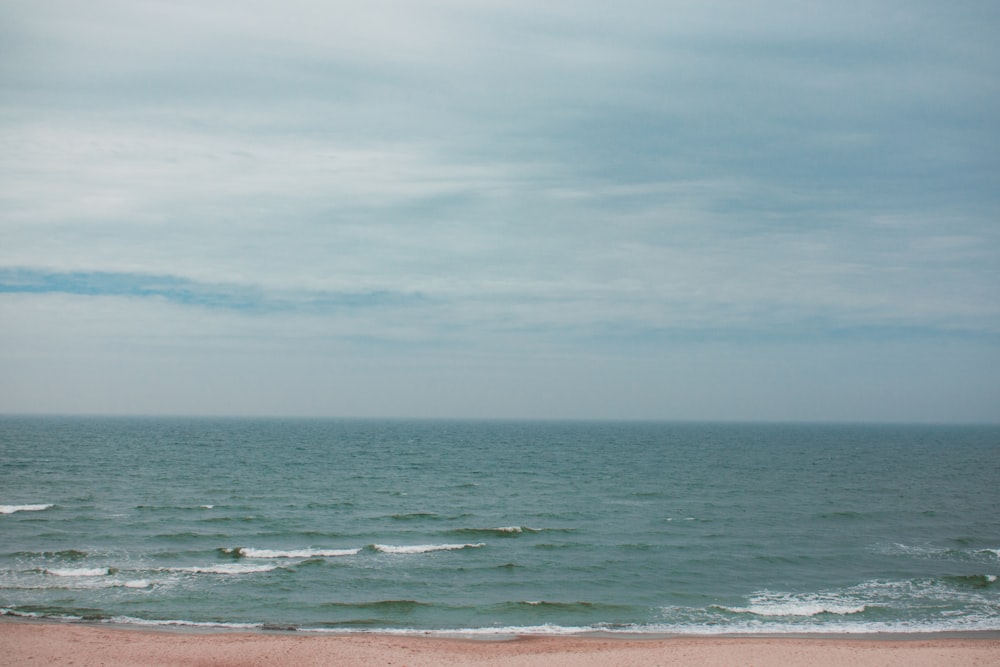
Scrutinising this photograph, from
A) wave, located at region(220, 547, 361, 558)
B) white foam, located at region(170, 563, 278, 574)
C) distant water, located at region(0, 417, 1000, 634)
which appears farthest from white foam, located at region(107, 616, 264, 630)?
wave, located at region(220, 547, 361, 558)

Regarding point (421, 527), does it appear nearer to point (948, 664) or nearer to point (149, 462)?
point (948, 664)

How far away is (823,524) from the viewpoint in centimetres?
4166

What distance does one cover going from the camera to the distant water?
24.7 metres

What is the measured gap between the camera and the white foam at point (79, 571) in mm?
27688

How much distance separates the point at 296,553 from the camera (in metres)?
32.3

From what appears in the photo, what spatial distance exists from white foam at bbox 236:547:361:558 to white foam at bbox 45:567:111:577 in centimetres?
558

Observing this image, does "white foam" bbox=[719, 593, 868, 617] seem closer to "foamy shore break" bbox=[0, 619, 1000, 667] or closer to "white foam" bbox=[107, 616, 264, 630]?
"foamy shore break" bbox=[0, 619, 1000, 667]

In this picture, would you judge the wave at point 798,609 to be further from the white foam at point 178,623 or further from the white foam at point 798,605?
the white foam at point 178,623

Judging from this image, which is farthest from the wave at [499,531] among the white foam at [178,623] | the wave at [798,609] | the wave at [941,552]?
the wave at [941,552]

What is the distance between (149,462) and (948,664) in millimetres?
73094

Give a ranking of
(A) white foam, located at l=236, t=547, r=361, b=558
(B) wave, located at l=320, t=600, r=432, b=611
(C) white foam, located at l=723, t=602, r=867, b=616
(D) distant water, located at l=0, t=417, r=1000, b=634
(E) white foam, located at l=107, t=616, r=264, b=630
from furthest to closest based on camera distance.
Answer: (A) white foam, located at l=236, t=547, r=361, b=558 → (C) white foam, located at l=723, t=602, r=867, b=616 → (B) wave, located at l=320, t=600, r=432, b=611 → (D) distant water, located at l=0, t=417, r=1000, b=634 → (E) white foam, located at l=107, t=616, r=264, b=630

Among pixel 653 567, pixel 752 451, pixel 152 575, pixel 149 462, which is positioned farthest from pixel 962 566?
pixel 752 451

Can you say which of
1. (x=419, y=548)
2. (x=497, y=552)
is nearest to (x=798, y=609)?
(x=497, y=552)

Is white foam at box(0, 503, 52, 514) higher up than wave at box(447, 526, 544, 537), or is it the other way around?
white foam at box(0, 503, 52, 514)
